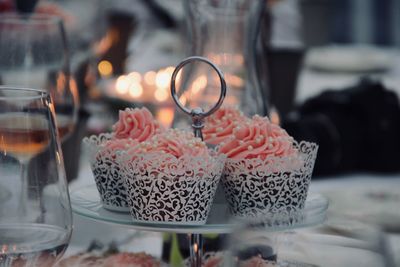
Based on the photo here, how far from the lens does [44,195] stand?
1.92ft

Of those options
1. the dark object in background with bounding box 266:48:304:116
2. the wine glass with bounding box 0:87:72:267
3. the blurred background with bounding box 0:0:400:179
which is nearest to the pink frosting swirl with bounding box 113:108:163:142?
the wine glass with bounding box 0:87:72:267

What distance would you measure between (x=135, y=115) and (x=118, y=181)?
63 mm

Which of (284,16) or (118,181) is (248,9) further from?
(284,16)

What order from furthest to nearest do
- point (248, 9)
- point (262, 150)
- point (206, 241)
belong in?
point (248, 9)
point (206, 241)
point (262, 150)

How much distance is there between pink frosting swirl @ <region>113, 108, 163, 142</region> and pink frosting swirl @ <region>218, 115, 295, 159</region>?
0.20 ft

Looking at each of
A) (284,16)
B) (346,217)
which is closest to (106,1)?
(284,16)

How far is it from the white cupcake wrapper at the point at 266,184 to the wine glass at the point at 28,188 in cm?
16

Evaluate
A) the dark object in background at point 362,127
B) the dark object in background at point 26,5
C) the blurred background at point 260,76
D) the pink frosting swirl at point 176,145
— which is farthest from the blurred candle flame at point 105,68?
the pink frosting swirl at point 176,145

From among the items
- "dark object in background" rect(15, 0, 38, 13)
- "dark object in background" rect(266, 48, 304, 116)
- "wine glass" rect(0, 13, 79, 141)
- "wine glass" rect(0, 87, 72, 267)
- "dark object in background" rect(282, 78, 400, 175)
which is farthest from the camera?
"dark object in background" rect(266, 48, 304, 116)

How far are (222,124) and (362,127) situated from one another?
86 cm

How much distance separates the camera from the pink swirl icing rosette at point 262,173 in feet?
2.26

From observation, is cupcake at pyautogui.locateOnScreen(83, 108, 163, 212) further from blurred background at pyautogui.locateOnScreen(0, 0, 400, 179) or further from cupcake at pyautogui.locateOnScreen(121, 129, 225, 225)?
blurred background at pyautogui.locateOnScreen(0, 0, 400, 179)

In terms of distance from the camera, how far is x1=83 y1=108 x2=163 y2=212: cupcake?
2.24 feet

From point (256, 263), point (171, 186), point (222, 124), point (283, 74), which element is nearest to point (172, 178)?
point (171, 186)
